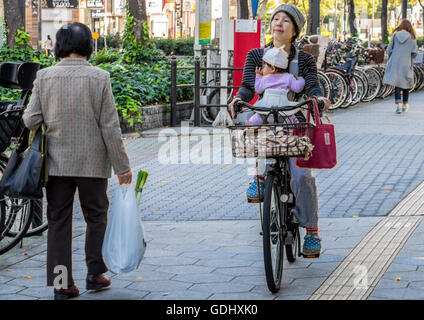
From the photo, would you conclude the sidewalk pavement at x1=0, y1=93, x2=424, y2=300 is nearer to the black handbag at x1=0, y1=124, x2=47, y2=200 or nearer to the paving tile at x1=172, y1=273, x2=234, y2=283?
the paving tile at x1=172, y1=273, x2=234, y2=283

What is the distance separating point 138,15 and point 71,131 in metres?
13.9

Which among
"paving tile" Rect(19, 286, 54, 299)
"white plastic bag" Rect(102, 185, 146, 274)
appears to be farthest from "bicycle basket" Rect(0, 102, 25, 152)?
"white plastic bag" Rect(102, 185, 146, 274)

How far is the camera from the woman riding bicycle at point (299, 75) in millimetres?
5637

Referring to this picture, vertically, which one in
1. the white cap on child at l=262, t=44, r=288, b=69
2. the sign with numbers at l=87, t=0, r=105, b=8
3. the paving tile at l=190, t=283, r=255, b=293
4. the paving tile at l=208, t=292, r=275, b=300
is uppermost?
the sign with numbers at l=87, t=0, r=105, b=8

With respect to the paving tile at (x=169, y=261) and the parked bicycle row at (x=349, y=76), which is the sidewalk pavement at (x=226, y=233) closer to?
the paving tile at (x=169, y=261)

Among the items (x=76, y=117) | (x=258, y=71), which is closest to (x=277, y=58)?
(x=258, y=71)

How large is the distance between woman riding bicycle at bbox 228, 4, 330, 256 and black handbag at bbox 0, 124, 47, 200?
133 cm

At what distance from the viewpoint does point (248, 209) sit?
319 inches

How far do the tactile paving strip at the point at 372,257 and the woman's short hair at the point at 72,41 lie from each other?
76.6 inches

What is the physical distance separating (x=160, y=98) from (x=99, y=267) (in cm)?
1038

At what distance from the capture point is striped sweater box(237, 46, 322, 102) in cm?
565

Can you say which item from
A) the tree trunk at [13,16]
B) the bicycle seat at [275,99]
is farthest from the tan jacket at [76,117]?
the tree trunk at [13,16]

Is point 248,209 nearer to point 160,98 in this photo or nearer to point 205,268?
point 205,268

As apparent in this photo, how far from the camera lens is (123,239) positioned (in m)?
5.02
